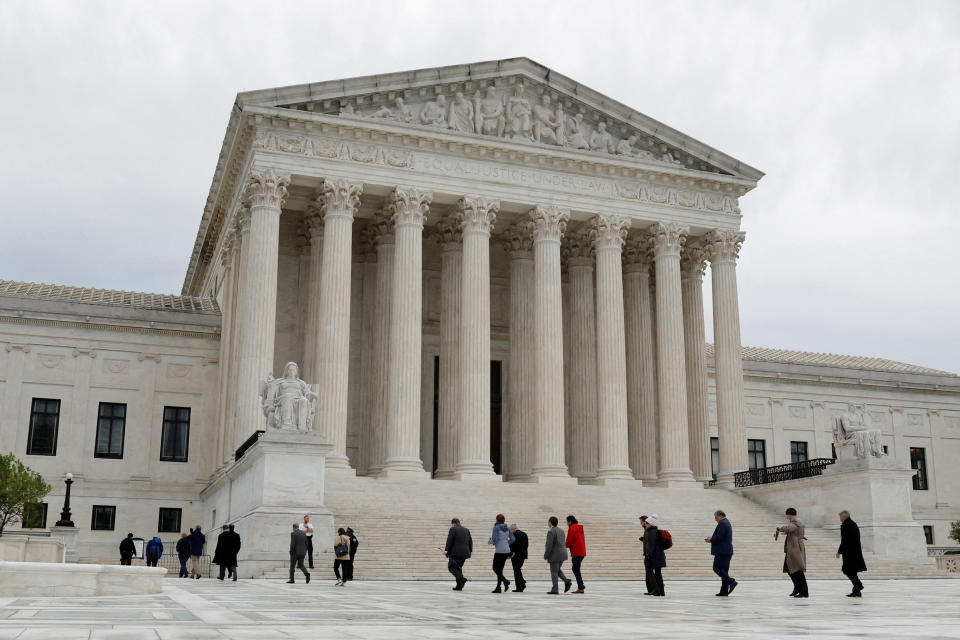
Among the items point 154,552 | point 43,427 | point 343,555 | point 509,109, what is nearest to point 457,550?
point 343,555

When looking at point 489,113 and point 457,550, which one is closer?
point 457,550

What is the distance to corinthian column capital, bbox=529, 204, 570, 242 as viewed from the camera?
4194 centimetres

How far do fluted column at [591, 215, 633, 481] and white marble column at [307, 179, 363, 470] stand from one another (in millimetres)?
10828

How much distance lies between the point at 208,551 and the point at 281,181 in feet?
46.7

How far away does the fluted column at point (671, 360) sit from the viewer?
4209 centimetres

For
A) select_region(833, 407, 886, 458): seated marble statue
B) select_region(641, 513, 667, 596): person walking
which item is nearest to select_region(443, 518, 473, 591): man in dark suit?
select_region(641, 513, 667, 596): person walking

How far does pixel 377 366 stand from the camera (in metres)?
42.9

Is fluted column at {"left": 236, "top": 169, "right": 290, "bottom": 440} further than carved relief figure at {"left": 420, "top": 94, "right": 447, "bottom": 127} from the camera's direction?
No

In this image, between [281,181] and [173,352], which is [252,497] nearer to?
[281,181]

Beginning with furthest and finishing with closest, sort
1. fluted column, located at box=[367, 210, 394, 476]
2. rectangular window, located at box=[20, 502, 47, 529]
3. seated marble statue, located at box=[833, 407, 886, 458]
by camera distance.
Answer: fluted column, located at box=[367, 210, 394, 476] < rectangular window, located at box=[20, 502, 47, 529] < seated marble statue, located at box=[833, 407, 886, 458]

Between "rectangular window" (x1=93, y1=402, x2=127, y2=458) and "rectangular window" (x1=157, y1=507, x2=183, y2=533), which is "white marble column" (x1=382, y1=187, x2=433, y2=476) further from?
"rectangular window" (x1=93, y1=402, x2=127, y2=458)

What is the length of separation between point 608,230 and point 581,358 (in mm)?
6506

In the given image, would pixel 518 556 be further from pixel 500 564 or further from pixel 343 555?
pixel 343 555

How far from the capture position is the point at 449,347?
4291cm
